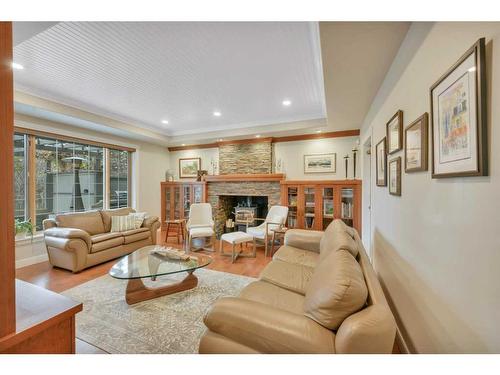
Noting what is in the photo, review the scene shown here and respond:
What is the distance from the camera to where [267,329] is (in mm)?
1082

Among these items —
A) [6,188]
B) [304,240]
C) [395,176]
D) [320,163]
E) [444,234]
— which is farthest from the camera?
[320,163]

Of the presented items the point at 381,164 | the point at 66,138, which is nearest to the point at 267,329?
the point at 381,164

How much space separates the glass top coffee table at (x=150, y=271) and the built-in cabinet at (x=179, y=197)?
2.78m

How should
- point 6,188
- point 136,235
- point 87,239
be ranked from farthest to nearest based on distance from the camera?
1. point 136,235
2. point 87,239
3. point 6,188

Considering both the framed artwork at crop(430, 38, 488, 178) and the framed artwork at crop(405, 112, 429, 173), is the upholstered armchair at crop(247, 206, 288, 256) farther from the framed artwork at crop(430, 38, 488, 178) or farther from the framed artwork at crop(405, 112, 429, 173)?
the framed artwork at crop(430, 38, 488, 178)

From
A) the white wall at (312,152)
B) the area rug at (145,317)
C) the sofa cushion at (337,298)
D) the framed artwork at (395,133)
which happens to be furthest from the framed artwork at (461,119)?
the white wall at (312,152)

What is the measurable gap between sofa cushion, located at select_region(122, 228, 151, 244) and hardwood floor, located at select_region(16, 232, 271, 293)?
15.4 inches

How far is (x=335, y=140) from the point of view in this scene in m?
4.45

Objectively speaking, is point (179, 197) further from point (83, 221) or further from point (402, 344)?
point (402, 344)

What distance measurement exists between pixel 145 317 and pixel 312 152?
4.00 meters

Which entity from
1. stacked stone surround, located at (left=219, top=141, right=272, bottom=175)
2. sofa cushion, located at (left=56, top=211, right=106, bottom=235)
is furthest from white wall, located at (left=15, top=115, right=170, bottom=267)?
stacked stone surround, located at (left=219, top=141, right=272, bottom=175)

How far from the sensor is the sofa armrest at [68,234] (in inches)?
118
